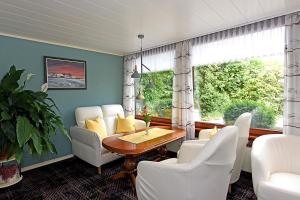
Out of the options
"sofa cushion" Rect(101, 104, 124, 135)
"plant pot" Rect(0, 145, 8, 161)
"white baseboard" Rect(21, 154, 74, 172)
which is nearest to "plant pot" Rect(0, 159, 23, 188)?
"plant pot" Rect(0, 145, 8, 161)

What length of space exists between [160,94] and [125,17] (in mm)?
2151

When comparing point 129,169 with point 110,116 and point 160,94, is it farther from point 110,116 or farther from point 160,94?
point 160,94

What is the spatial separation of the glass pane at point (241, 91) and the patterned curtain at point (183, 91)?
264mm

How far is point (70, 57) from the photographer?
358 centimetres

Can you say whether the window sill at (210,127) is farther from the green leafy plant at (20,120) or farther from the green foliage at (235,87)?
the green leafy plant at (20,120)

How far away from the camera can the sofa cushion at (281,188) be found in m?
1.48

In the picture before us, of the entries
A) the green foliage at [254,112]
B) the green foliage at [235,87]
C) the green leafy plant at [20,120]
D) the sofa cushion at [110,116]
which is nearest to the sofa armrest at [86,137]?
the sofa cushion at [110,116]

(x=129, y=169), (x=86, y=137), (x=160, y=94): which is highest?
(x=160, y=94)

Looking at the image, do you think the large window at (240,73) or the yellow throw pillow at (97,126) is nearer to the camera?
the large window at (240,73)

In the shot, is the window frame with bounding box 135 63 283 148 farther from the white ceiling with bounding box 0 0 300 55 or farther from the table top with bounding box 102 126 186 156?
the white ceiling with bounding box 0 0 300 55

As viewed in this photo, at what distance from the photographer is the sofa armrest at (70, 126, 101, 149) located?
2814 millimetres

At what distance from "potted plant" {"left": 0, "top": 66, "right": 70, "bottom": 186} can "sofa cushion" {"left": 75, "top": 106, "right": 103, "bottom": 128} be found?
1.19 meters

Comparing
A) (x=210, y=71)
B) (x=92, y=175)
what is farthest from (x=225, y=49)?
(x=92, y=175)

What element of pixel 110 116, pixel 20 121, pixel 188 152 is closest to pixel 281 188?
pixel 188 152
